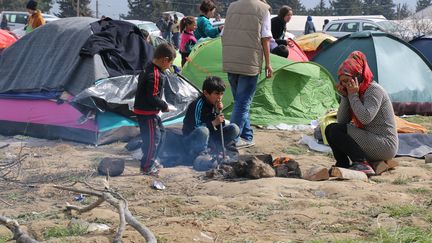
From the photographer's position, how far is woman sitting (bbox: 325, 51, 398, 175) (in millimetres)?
7242

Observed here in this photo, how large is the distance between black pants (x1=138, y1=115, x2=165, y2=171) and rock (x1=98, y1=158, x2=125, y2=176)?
229mm

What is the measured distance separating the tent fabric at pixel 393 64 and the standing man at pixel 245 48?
3.92m

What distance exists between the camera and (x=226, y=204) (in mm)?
5855

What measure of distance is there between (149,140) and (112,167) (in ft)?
1.51

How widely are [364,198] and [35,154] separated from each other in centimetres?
391

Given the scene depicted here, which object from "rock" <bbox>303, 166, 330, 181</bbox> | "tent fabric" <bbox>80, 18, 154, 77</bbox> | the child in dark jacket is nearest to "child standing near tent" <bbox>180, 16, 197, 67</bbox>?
"tent fabric" <bbox>80, 18, 154, 77</bbox>

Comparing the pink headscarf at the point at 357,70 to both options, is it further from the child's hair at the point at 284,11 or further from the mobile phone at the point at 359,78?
the child's hair at the point at 284,11

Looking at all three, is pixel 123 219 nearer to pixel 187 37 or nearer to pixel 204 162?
pixel 204 162

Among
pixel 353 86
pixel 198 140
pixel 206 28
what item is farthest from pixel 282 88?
pixel 353 86

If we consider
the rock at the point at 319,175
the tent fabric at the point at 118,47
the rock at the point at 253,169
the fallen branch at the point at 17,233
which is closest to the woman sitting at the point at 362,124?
the rock at the point at 319,175

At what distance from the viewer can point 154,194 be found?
6512mm

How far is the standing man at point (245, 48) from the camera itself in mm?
8859

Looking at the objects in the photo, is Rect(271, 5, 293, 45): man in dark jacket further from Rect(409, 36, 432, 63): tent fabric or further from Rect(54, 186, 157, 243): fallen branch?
Rect(54, 186, 157, 243): fallen branch

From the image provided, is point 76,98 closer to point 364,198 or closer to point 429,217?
point 364,198
